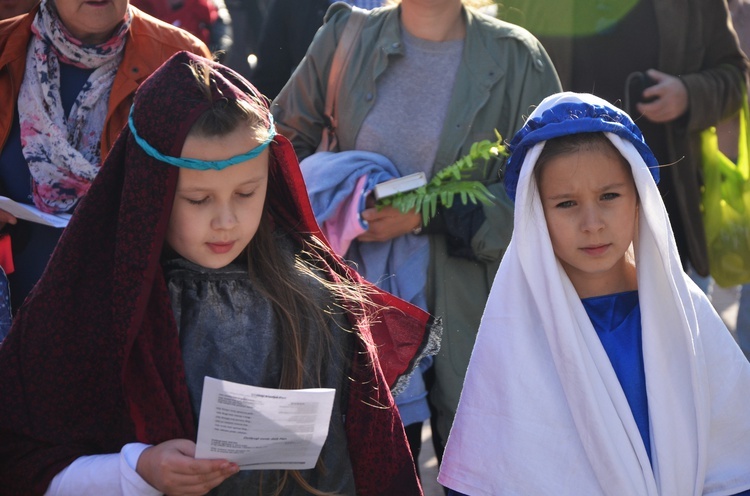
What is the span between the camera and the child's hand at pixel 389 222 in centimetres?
409

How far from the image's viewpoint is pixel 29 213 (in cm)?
376

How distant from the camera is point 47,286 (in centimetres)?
270

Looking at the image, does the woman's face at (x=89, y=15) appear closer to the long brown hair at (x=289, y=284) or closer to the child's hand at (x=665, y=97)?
the long brown hair at (x=289, y=284)

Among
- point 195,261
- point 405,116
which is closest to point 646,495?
point 195,261

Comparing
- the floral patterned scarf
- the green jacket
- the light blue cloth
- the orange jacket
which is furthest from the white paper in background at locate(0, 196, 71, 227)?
the green jacket

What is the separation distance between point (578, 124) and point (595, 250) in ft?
1.12

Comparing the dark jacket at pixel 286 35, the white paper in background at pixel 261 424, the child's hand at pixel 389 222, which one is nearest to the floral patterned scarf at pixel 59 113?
the child's hand at pixel 389 222

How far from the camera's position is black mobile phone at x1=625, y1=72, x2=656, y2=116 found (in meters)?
4.99

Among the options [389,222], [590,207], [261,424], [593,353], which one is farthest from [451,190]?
[261,424]

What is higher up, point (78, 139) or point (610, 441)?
point (78, 139)

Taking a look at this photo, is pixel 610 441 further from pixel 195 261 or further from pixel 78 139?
pixel 78 139

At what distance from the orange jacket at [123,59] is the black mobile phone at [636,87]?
191 centimetres

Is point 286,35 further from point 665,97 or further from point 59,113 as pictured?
point 665,97

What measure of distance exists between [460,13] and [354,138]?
651mm
